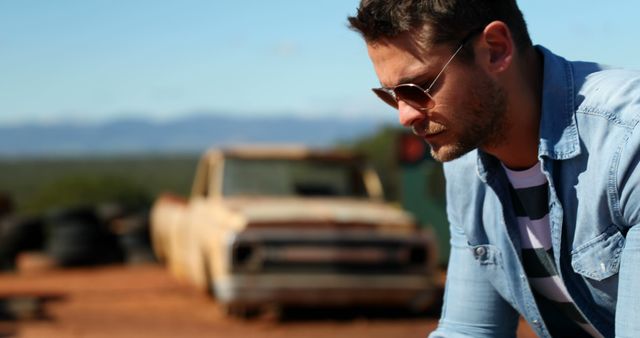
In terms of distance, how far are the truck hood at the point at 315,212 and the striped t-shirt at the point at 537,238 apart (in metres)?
6.59

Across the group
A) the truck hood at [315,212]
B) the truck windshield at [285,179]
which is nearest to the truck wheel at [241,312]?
the truck hood at [315,212]

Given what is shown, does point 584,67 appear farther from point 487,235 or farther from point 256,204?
point 256,204

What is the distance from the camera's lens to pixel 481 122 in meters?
2.58

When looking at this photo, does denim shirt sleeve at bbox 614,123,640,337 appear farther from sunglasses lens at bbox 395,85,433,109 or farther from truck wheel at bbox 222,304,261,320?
truck wheel at bbox 222,304,261,320

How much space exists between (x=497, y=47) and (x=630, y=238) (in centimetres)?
52

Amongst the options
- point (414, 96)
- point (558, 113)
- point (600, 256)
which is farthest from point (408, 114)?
point (600, 256)

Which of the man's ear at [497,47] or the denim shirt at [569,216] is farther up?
the man's ear at [497,47]

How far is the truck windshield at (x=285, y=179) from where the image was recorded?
10761mm

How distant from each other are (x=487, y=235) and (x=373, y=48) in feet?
1.79

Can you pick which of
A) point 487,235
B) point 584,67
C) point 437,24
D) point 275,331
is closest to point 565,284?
point 487,235

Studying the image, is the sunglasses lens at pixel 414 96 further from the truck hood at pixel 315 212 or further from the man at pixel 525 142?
the truck hood at pixel 315 212

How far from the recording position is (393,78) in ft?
8.73

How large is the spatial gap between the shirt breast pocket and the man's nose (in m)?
0.45

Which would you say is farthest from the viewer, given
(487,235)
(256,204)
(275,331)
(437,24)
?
(256,204)
